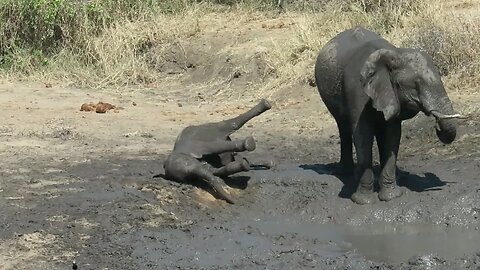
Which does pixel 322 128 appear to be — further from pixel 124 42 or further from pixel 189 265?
pixel 124 42

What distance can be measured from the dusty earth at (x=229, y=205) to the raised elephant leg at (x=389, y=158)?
108mm

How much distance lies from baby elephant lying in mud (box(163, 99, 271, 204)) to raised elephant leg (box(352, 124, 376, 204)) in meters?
1.00

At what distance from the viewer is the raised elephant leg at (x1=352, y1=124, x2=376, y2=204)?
8430 mm

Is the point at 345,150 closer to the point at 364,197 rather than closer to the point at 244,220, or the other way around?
the point at 364,197

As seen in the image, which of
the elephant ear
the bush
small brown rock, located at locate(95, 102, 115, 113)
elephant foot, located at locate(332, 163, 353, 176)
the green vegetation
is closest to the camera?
the elephant ear

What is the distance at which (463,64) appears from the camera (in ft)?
40.2

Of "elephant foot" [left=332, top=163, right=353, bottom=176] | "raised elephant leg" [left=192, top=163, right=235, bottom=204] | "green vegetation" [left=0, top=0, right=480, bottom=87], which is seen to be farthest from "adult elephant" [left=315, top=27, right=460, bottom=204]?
"green vegetation" [left=0, top=0, right=480, bottom=87]

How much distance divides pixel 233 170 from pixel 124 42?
26.5ft

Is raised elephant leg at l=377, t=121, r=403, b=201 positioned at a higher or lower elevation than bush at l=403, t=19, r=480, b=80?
higher

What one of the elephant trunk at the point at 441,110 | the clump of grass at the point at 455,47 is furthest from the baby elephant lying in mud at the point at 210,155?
the clump of grass at the point at 455,47

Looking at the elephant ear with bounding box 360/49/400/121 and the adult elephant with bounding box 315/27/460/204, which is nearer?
the adult elephant with bounding box 315/27/460/204

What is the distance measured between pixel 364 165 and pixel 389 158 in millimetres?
236

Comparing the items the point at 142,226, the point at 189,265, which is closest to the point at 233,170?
the point at 142,226

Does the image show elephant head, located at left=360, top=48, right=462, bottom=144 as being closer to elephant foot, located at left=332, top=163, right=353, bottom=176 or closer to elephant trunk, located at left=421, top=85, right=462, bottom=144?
elephant trunk, located at left=421, top=85, right=462, bottom=144
